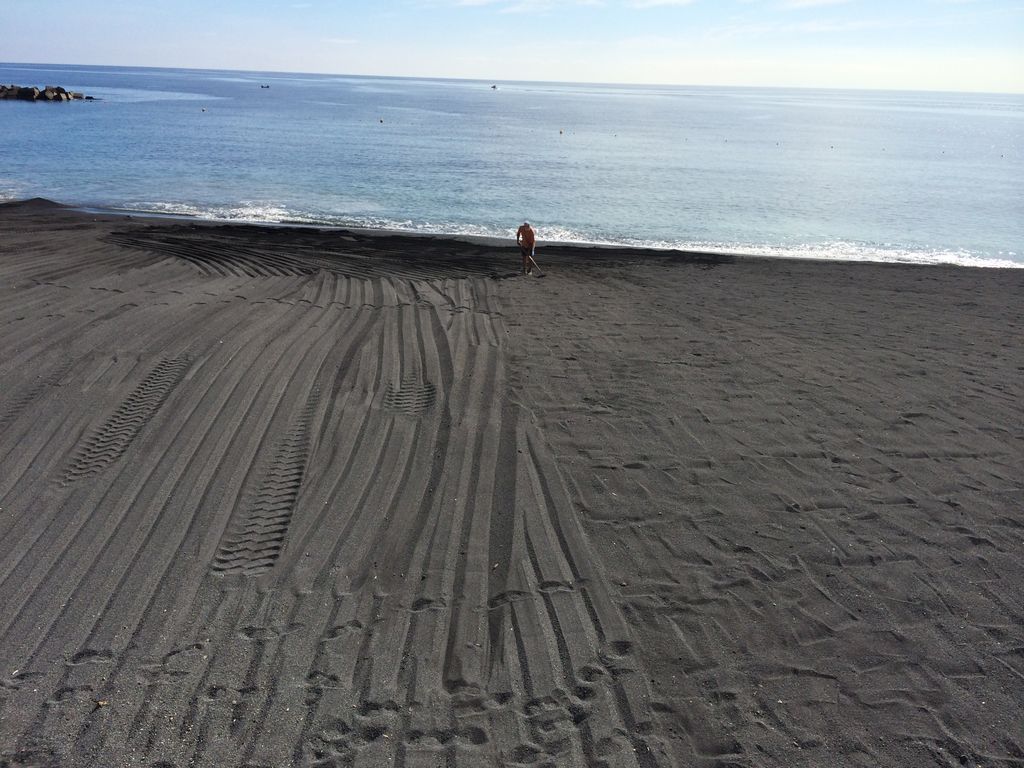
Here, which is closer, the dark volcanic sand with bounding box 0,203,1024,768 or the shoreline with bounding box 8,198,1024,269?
the dark volcanic sand with bounding box 0,203,1024,768

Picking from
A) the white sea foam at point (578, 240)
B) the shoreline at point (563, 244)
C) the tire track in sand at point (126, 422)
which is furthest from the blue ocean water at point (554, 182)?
the tire track in sand at point (126, 422)

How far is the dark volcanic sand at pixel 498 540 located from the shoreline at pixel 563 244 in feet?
27.2

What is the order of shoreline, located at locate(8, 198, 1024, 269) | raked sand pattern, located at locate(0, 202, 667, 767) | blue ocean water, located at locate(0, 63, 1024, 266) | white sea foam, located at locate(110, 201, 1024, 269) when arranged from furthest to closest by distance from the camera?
blue ocean water, located at locate(0, 63, 1024, 266) → white sea foam, located at locate(110, 201, 1024, 269) → shoreline, located at locate(8, 198, 1024, 269) → raked sand pattern, located at locate(0, 202, 667, 767)

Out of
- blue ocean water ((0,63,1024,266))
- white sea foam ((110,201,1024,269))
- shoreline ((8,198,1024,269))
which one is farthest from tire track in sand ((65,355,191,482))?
blue ocean water ((0,63,1024,266))

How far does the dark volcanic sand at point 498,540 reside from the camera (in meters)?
4.19

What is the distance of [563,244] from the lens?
2109 centimetres

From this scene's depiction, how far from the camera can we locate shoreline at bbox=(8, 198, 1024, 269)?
19516 millimetres

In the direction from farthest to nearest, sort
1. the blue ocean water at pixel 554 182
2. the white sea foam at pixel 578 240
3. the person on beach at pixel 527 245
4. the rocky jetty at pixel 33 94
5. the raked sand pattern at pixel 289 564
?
Answer: 1. the rocky jetty at pixel 33 94
2. the blue ocean water at pixel 554 182
3. the white sea foam at pixel 578 240
4. the person on beach at pixel 527 245
5. the raked sand pattern at pixel 289 564

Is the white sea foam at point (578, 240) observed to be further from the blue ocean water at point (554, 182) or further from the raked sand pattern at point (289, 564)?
the raked sand pattern at point (289, 564)

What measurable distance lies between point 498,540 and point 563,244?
16.3m

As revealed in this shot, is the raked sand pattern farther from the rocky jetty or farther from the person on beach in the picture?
the rocky jetty

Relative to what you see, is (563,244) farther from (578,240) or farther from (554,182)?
(554,182)

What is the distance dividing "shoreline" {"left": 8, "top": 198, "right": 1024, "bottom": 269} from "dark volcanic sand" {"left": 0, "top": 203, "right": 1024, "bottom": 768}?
8.30 m

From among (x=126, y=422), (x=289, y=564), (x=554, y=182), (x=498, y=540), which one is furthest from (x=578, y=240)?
(x=289, y=564)
